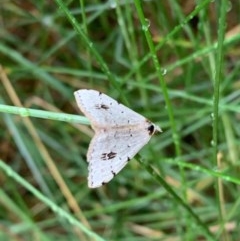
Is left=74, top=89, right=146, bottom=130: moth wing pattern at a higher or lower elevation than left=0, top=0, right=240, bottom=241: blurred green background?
lower

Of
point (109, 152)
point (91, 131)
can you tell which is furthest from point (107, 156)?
point (91, 131)

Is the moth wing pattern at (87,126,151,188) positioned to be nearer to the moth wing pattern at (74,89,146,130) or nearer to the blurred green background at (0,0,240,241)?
the moth wing pattern at (74,89,146,130)

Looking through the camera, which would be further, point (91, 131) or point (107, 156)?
point (91, 131)

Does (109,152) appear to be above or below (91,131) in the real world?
below

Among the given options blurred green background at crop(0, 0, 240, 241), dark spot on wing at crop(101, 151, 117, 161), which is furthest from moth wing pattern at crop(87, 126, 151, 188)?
blurred green background at crop(0, 0, 240, 241)

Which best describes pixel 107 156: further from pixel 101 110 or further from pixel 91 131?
pixel 91 131

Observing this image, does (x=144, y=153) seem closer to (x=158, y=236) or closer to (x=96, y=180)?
(x=158, y=236)

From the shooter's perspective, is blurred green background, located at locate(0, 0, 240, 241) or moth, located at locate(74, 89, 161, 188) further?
blurred green background, located at locate(0, 0, 240, 241)

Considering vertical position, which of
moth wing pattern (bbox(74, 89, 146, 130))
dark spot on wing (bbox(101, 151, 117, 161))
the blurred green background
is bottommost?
dark spot on wing (bbox(101, 151, 117, 161))

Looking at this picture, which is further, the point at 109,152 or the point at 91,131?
the point at 91,131

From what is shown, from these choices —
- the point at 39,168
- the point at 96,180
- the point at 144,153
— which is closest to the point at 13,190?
the point at 39,168

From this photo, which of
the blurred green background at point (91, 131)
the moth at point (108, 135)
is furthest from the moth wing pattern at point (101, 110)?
the blurred green background at point (91, 131)
